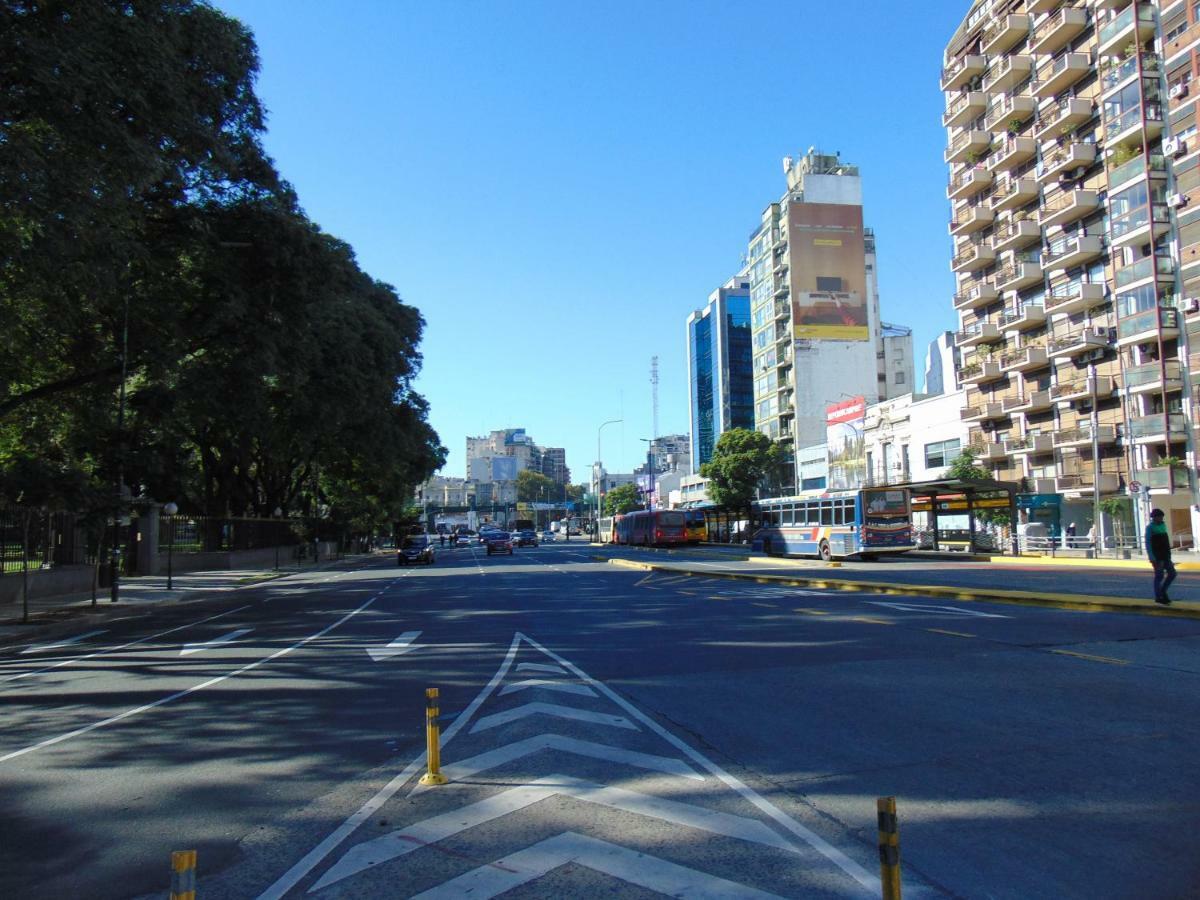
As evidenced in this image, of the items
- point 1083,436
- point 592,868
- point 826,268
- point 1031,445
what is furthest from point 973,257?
point 592,868

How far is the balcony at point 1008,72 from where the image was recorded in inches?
2176

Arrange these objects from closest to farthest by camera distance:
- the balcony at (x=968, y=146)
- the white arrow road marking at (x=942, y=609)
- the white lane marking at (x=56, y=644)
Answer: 1. the white arrow road marking at (x=942, y=609)
2. the white lane marking at (x=56, y=644)
3. the balcony at (x=968, y=146)

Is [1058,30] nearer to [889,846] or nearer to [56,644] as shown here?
[56,644]

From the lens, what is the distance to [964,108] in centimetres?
6081

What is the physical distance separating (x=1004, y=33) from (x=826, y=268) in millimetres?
29710

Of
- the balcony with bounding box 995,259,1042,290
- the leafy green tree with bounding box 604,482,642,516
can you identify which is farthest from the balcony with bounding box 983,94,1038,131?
the leafy green tree with bounding box 604,482,642,516

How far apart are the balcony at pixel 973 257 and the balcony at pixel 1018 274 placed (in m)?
1.36

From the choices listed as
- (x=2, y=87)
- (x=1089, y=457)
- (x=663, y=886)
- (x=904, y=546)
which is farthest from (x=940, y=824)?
(x=1089, y=457)

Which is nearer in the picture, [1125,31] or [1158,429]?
[1158,429]

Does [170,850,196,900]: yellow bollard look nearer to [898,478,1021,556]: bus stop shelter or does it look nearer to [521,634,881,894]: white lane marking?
[521,634,881,894]: white lane marking

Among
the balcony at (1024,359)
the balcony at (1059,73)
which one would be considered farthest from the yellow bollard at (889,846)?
the balcony at (1059,73)

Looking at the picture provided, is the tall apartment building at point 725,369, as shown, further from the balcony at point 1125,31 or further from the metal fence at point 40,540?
the metal fence at point 40,540

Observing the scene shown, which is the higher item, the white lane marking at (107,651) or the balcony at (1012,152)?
the balcony at (1012,152)

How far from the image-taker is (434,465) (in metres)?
59.4
